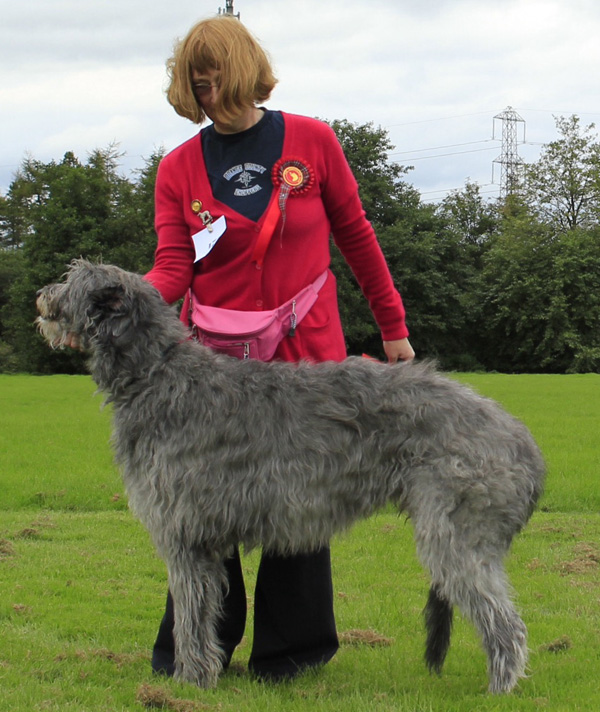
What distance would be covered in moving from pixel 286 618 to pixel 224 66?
315 cm

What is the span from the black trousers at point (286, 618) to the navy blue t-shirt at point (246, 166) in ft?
6.75

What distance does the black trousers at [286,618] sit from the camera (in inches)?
206

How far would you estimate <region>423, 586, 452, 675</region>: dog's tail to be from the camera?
4977mm

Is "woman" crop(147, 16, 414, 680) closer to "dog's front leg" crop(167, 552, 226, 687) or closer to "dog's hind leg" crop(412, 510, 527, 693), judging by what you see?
"dog's front leg" crop(167, 552, 226, 687)

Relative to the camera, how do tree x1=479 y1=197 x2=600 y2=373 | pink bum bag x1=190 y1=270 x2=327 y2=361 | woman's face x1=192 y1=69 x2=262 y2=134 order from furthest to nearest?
tree x1=479 y1=197 x2=600 y2=373 → pink bum bag x1=190 y1=270 x2=327 y2=361 → woman's face x1=192 y1=69 x2=262 y2=134

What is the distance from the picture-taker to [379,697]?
478 cm

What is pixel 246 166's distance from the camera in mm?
5012

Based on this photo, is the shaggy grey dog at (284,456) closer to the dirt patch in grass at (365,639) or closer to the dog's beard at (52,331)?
the dog's beard at (52,331)

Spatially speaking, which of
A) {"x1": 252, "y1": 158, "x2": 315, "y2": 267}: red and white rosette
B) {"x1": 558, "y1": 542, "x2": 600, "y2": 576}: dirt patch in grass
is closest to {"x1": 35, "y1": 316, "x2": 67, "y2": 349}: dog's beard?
{"x1": 252, "y1": 158, "x2": 315, "y2": 267}: red and white rosette

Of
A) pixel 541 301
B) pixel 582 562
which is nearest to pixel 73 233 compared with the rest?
pixel 541 301

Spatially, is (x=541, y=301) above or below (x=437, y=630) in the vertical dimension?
below

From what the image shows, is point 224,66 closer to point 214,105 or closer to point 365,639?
point 214,105

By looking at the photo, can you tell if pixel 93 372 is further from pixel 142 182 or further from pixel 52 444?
pixel 142 182

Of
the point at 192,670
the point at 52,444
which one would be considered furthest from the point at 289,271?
the point at 52,444
